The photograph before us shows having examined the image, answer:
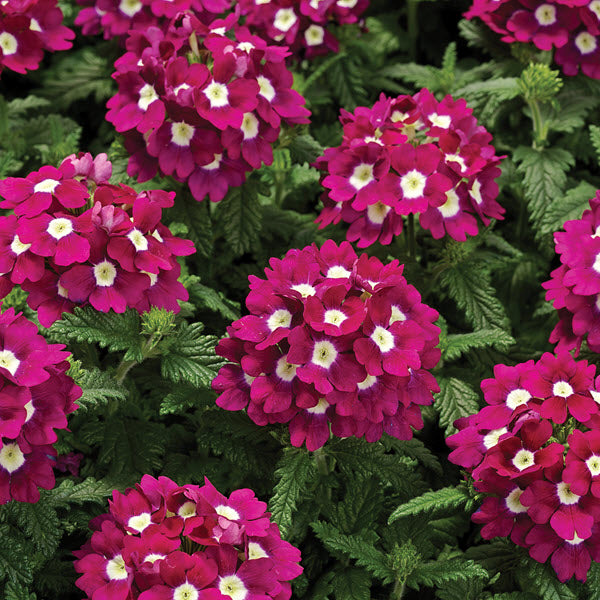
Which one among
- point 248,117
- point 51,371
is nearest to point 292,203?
point 248,117

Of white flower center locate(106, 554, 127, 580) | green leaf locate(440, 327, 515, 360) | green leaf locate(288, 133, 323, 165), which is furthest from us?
green leaf locate(288, 133, 323, 165)

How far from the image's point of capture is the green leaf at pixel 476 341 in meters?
2.75

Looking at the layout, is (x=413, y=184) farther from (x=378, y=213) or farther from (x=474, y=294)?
A: (x=474, y=294)

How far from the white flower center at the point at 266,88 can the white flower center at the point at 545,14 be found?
101 cm

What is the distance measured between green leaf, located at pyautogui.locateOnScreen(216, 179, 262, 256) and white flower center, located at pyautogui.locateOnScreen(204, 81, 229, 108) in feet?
1.28

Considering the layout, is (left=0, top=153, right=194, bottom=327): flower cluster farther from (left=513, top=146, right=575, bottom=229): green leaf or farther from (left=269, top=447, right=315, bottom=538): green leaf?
(left=513, top=146, right=575, bottom=229): green leaf

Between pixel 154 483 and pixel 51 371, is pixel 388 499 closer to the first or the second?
pixel 154 483

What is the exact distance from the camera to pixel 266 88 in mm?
2979

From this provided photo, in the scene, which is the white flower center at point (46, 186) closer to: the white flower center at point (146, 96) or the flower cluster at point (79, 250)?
the flower cluster at point (79, 250)

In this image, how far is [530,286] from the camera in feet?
11.4

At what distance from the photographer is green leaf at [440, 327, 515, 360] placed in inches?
108

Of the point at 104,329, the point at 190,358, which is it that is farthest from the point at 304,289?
the point at 104,329

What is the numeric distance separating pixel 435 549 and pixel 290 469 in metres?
0.49

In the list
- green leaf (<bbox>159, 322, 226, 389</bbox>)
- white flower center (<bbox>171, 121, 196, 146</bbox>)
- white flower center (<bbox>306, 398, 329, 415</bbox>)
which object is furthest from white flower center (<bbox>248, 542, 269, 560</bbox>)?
white flower center (<bbox>171, 121, 196, 146</bbox>)
